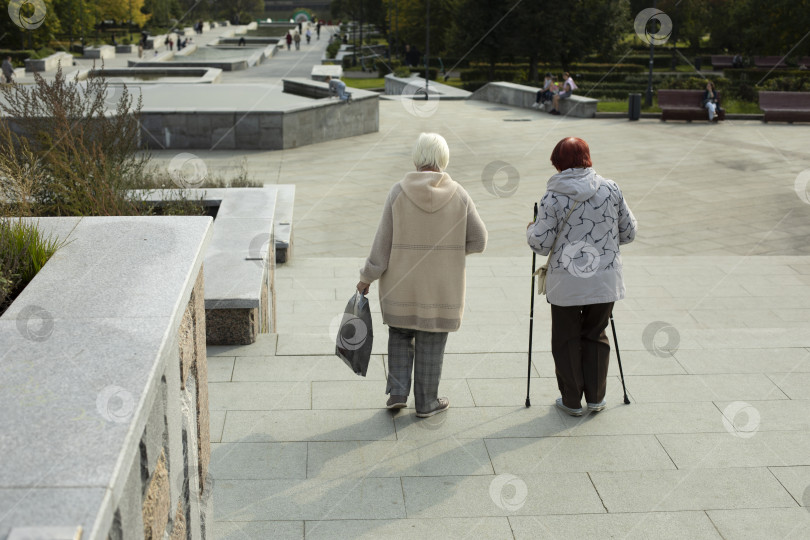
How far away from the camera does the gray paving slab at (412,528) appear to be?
157 inches

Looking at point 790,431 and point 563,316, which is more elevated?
point 563,316

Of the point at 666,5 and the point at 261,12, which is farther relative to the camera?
the point at 261,12

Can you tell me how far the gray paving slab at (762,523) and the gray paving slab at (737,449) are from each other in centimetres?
49

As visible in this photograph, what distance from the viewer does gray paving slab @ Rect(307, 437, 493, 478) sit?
4.61 metres

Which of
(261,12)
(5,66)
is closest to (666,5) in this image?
(5,66)

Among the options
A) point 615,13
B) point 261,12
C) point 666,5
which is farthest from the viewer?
→ point 261,12

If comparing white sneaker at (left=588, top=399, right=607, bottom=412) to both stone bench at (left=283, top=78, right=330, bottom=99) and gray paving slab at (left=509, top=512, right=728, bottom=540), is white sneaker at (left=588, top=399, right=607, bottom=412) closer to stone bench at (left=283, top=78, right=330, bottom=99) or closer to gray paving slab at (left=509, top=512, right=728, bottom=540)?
gray paving slab at (left=509, top=512, right=728, bottom=540)

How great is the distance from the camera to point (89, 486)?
1995 mm

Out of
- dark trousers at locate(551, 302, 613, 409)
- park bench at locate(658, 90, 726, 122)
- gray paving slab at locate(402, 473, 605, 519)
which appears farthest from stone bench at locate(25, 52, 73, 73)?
gray paving slab at locate(402, 473, 605, 519)

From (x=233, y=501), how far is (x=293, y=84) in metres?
24.3

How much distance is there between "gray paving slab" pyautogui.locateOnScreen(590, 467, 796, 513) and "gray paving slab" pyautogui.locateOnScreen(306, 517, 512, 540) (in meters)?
0.63

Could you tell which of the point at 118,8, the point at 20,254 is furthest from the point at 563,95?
the point at 118,8

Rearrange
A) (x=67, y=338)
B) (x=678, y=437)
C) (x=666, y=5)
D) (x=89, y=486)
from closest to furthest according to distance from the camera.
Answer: (x=89, y=486) < (x=67, y=338) < (x=678, y=437) < (x=666, y=5)

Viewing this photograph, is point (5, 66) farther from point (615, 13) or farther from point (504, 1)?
point (615, 13)
